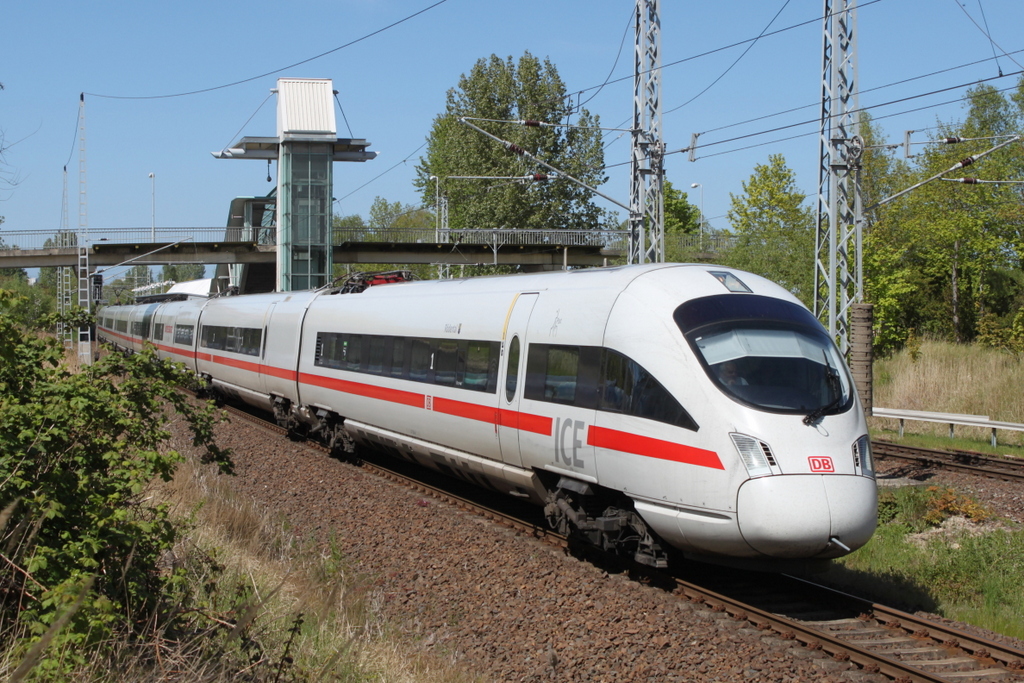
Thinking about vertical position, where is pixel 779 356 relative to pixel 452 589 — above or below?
above

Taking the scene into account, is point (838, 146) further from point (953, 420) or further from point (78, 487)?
point (78, 487)

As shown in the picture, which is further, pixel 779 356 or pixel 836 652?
pixel 779 356

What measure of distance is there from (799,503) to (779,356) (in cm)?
135

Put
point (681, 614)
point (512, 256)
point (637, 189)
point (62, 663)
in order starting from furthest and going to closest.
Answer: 1. point (512, 256)
2. point (637, 189)
3. point (681, 614)
4. point (62, 663)

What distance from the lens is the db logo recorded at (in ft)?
22.7

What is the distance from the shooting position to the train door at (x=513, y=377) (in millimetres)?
9656

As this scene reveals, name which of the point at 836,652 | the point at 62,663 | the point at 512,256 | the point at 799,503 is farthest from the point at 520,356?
the point at 512,256

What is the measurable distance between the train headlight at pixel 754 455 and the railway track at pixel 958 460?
7651 millimetres

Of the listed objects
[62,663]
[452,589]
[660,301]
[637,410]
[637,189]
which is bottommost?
[452,589]

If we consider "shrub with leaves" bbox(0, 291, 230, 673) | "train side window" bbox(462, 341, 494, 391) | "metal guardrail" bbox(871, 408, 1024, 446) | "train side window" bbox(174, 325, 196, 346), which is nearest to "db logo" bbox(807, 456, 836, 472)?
"train side window" bbox(462, 341, 494, 391)

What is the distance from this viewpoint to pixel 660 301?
8094mm

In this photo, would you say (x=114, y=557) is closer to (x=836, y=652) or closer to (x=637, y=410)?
(x=637, y=410)

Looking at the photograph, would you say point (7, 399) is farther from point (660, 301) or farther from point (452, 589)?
point (660, 301)

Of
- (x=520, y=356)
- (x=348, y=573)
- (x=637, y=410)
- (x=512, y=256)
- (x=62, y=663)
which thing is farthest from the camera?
(x=512, y=256)
